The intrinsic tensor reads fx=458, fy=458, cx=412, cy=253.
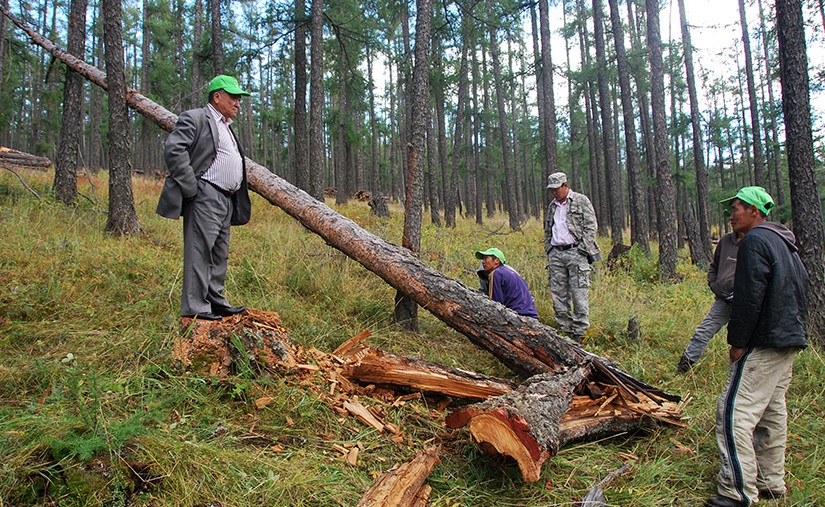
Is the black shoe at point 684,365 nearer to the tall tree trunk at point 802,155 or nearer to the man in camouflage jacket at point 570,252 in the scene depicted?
the man in camouflage jacket at point 570,252

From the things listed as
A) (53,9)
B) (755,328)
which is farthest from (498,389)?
(53,9)

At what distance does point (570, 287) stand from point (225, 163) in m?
4.40

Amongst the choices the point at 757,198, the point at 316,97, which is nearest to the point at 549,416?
the point at 757,198

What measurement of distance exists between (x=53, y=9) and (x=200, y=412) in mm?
34464

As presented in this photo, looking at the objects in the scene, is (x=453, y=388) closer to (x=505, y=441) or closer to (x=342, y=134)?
(x=505, y=441)

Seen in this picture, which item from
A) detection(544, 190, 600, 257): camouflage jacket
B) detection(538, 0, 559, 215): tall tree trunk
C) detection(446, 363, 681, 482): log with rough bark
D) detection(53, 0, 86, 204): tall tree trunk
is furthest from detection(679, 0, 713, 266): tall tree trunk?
detection(53, 0, 86, 204): tall tree trunk

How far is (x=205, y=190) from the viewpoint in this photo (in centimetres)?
374

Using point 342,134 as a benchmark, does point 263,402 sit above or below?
below

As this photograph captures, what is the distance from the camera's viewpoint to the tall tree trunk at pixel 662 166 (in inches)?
455

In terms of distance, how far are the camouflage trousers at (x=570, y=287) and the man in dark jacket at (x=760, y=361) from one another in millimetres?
2769

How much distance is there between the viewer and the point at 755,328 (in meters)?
2.96

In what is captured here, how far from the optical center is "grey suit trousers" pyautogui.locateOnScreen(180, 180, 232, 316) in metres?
3.64

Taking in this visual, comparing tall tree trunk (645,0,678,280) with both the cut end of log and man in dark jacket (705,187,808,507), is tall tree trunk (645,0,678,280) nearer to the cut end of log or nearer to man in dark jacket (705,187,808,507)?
man in dark jacket (705,187,808,507)

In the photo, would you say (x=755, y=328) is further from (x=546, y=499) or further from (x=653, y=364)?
(x=653, y=364)
